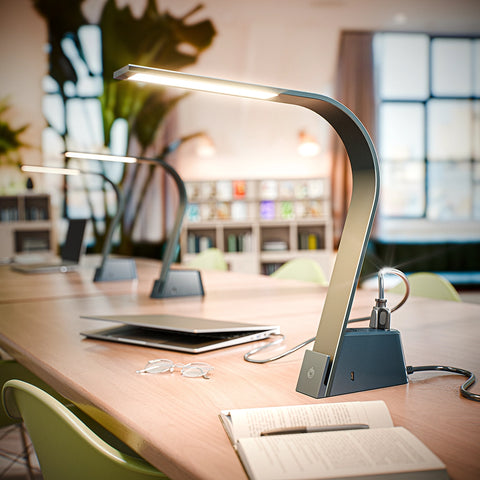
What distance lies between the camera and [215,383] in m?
0.96

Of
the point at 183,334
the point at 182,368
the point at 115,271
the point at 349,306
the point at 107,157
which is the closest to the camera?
the point at 349,306

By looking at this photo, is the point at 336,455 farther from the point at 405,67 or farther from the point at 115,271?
the point at 405,67

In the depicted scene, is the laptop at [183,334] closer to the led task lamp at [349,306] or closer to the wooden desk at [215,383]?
the wooden desk at [215,383]

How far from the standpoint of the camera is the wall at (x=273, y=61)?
733 centimetres

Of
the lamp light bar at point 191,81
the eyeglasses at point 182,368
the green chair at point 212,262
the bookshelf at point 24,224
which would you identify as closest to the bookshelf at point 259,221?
the bookshelf at point 24,224

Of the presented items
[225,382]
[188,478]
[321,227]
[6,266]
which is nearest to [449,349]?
[225,382]

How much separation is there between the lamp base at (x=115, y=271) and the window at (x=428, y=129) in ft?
18.6

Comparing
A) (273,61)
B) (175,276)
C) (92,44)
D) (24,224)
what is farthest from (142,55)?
(175,276)

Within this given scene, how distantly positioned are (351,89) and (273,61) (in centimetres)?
117

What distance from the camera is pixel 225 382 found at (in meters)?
0.96

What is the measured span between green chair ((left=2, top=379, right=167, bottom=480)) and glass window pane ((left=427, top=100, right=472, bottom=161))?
7.75 m

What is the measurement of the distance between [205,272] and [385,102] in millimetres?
5655

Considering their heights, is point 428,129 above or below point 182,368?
above

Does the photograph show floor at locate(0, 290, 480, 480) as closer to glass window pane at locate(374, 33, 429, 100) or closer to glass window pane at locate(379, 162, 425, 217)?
glass window pane at locate(379, 162, 425, 217)
